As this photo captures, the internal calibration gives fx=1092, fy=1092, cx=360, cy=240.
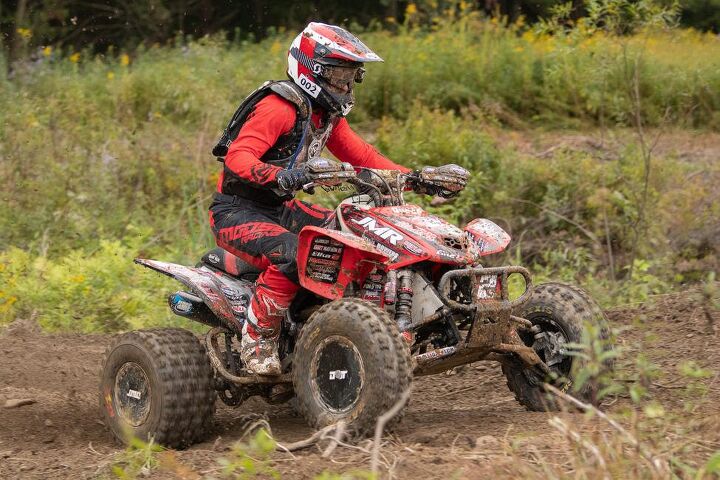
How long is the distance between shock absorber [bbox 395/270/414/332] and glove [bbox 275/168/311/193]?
63cm

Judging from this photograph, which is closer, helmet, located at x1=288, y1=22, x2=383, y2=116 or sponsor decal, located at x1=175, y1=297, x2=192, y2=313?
helmet, located at x1=288, y1=22, x2=383, y2=116

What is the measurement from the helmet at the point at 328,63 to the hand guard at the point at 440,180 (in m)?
0.56

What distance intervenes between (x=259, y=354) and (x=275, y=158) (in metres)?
1.05

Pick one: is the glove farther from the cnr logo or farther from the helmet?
the helmet

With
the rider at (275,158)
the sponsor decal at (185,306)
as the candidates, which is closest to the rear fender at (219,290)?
the sponsor decal at (185,306)

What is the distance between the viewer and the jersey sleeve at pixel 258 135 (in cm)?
547

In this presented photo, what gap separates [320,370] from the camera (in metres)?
5.09

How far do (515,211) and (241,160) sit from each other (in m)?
5.51

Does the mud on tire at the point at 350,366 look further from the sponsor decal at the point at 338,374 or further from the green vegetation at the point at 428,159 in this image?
the green vegetation at the point at 428,159

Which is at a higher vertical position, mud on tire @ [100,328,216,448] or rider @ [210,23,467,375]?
rider @ [210,23,467,375]

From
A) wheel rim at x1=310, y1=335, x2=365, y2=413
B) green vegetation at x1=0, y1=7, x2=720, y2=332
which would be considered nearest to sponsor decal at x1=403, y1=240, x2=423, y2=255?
wheel rim at x1=310, y1=335, x2=365, y2=413

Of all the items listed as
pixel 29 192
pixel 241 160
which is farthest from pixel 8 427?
pixel 29 192

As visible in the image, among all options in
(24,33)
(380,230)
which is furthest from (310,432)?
(24,33)

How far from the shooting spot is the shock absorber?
514 cm
